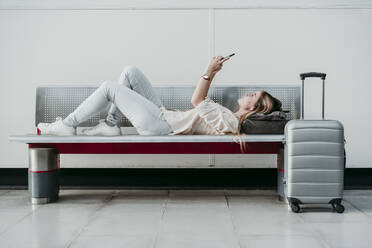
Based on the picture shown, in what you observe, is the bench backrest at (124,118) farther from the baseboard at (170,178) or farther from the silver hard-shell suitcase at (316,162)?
the silver hard-shell suitcase at (316,162)

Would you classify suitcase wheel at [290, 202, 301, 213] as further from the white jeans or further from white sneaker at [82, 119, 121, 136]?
white sneaker at [82, 119, 121, 136]

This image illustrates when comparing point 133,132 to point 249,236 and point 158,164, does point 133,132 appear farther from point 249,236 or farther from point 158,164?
point 249,236

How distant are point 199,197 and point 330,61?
183 cm

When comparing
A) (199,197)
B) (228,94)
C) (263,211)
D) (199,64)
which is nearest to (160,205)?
(199,197)

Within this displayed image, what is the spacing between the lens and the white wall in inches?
132

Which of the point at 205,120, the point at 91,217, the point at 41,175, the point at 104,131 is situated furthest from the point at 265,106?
the point at 41,175

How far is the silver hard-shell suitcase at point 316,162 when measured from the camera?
2.41 metres

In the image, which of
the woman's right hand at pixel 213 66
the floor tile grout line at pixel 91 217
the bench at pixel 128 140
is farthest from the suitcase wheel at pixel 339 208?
the floor tile grout line at pixel 91 217

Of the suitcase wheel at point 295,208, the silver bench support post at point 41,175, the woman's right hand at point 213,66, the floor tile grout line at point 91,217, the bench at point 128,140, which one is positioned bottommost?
the floor tile grout line at point 91,217

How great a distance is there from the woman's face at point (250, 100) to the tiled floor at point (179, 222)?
0.77 m

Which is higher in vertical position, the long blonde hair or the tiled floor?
the long blonde hair

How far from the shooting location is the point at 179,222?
87.0 inches

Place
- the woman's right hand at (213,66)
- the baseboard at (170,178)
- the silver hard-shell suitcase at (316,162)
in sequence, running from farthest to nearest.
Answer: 1. the baseboard at (170,178)
2. the woman's right hand at (213,66)
3. the silver hard-shell suitcase at (316,162)

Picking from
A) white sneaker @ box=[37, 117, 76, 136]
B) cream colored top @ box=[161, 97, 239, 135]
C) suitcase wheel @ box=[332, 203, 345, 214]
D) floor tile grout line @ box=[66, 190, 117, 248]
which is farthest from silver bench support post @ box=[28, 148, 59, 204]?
suitcase wheel @ box=[332, 203, 345, 214]
